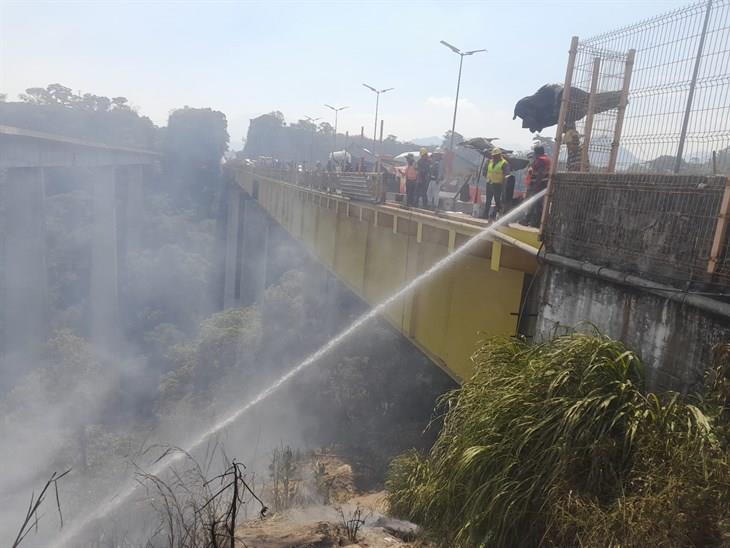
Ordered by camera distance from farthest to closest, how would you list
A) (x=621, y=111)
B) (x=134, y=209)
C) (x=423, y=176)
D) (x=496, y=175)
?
(x=134, y=209)
(x=423, y=176)
(x=496, y=175)
(x=621, y=111)

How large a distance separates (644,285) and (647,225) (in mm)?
586

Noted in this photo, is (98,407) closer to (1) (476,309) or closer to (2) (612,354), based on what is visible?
(1) (476,309)

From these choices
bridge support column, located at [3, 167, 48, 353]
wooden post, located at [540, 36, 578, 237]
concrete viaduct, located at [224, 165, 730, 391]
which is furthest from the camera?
bridge support column, located at [3, 167, 48, 353]

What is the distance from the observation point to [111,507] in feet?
45.5

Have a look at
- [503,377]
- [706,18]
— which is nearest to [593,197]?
[706,18]

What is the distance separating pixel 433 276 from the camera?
9.00 metres

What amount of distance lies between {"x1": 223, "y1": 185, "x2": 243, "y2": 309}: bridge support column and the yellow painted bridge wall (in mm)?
31670

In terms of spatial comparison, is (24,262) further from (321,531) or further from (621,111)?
(621,111)

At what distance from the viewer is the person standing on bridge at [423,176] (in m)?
11.3

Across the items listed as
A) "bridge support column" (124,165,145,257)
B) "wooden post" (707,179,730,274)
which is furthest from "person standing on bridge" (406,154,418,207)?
"bridge support column" (124,165,145,257)

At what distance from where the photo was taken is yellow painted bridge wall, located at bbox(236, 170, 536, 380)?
6.91 m

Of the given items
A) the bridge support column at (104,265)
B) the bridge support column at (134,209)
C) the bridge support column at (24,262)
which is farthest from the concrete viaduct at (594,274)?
the bridge support column at (134,209)

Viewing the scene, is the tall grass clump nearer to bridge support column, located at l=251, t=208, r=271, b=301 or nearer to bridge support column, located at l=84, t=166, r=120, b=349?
bridge support column, located at l=251, t=208, r=271, b=301

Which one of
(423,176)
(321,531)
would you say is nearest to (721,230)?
(321,531)
